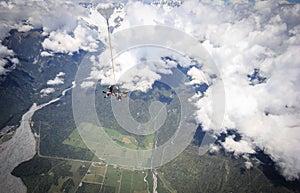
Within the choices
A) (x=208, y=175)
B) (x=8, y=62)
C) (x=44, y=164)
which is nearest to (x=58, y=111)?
(x=44, y=164)

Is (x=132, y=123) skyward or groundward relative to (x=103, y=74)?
groundward

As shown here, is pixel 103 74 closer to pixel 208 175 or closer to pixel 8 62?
pixel 8 62

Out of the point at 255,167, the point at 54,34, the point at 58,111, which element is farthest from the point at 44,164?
the point at 54,34

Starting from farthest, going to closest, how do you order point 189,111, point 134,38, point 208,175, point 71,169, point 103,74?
point 103,74, point 189,111, point 208,175, point 71,169, point 134,38

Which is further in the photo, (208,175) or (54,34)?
(54,34)

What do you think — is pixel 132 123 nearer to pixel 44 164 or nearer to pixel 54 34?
pixel 44 164

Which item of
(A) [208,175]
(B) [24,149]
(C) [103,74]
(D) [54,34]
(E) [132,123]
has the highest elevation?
(D) [54,34]

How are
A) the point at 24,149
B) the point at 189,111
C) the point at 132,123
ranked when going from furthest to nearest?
1. the point at 189,111
2. the point at 132,123
3. the point at 24,149

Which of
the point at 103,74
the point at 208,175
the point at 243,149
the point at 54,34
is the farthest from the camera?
the point at 54,34

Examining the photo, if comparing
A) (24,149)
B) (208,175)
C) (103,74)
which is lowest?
(208,175)
